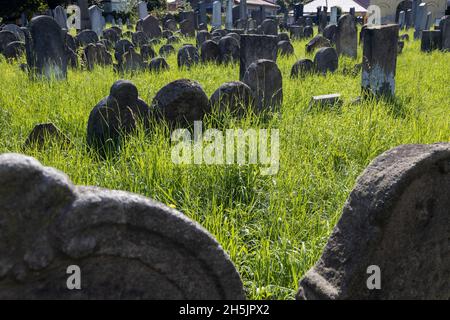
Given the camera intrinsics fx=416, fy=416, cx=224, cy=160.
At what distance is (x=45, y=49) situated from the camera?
6902 millimetres

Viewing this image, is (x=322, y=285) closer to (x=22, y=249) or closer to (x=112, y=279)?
(x=112, y=279)

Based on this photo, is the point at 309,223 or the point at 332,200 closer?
the point at 309,223

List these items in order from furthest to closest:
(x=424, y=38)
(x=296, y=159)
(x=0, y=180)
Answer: (x=424, y=38), (x=296, y=159), (x=0, y=180)

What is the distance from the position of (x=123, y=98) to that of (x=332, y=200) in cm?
221

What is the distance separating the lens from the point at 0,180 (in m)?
1.08

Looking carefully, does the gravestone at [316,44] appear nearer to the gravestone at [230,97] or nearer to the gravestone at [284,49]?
the gravestone at [284,49]

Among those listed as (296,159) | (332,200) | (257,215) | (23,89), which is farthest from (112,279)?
(23,89)

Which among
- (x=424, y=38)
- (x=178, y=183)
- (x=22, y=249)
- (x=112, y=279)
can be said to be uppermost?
(x=424, y=38)

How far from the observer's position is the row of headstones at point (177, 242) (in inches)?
44.7

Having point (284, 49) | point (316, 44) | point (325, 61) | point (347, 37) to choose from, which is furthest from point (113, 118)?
point (316, 44)

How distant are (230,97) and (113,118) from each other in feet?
4.06

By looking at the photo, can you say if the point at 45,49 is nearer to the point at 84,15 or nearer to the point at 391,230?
the point at 391,230

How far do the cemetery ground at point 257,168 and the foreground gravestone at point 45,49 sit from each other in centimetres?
97

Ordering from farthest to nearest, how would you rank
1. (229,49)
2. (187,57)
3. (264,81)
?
1. (229,49)
2. (187,57)
3. (264,81)
